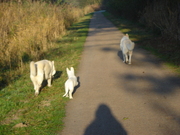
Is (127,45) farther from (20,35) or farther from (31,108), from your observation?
(20,35)

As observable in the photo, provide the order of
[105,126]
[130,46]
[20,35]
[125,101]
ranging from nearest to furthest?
[105,126] → [125,101] → [130,46] → [20,35]

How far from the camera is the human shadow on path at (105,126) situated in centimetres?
475

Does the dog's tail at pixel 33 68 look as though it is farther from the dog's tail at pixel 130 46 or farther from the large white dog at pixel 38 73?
the dog's tail at pixel 130 46

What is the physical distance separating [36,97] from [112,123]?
8.79 ft

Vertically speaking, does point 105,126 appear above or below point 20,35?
below

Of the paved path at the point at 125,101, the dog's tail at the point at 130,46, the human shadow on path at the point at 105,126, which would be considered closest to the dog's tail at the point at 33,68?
the paved path at the point at 125,101

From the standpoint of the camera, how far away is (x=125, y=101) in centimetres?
628

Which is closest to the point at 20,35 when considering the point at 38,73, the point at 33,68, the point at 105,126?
the point at 38,73

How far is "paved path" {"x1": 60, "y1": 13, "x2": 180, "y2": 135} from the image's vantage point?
490cm

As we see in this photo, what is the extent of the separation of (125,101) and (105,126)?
1.45 metres

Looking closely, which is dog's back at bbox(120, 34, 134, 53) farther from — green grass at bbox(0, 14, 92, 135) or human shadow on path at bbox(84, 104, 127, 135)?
human shadow on path at bbox(84, 104, 127, 135)

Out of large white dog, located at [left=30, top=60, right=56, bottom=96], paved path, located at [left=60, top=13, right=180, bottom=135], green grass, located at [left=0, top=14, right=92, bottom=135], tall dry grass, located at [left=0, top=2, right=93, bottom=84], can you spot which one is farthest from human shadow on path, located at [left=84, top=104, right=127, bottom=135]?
tall dry grass, located at [left=0, top=2, right=93, bottom=84]

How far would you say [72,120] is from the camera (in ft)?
17.8

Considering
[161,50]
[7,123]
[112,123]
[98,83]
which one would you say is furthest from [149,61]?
[7,123]
